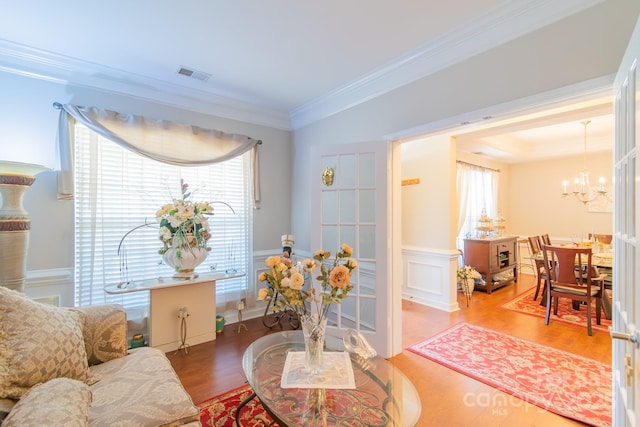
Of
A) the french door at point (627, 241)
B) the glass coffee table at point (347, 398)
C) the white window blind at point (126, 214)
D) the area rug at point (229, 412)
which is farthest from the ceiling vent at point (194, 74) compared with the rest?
the french door at point (627, 241)

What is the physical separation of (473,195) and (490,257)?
1467mm

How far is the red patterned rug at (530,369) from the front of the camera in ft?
6.51

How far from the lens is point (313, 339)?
1445mm

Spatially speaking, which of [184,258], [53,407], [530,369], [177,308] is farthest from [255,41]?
[530,369]

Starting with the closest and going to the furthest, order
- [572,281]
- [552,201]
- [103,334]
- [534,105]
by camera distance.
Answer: [103,334]
[534,105]
[572,281]
[552,201]

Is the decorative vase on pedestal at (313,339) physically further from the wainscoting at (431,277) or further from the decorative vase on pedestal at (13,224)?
the wainscoting at (431,277)

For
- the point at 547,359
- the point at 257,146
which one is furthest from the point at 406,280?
the point at 257,146

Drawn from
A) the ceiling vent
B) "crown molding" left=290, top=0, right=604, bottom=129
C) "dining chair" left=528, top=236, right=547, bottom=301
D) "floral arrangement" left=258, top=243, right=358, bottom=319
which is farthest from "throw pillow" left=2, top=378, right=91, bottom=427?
"dining chair" left=528, top=236, right=547, bottom=301

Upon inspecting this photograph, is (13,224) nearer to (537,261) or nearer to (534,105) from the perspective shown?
(534,105)

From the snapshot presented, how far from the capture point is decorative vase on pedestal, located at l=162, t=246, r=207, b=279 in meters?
2.83

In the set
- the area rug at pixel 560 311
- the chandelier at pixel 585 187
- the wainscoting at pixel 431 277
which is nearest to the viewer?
the area rug at pixel 560 311

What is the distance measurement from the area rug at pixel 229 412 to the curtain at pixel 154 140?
222cm

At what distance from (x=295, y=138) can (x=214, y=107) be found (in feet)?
3.79

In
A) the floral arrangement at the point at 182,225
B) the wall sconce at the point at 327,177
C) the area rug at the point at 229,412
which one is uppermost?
the wall sconce at the point at 327,177
